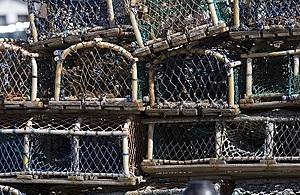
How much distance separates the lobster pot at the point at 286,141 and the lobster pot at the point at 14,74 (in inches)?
84.7

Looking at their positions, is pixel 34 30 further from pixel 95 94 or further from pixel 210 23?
pixel 210 23

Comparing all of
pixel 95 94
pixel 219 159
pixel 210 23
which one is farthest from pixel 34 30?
pixel 219 159

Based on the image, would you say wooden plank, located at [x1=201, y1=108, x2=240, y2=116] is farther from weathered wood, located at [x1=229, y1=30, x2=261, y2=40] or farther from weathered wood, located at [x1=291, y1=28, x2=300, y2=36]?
weathered wood, located at [x1=291, y1=28, x2=300, y2=36]

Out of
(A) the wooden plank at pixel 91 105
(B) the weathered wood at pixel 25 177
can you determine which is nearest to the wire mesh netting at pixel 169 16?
(A) the wooden plank at pixel 91 105

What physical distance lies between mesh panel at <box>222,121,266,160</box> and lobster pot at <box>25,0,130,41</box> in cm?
133

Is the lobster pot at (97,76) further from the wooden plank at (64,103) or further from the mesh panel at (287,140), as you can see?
the mesh panel at (287,140)

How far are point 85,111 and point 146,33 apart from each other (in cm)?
86

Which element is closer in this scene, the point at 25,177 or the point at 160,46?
the point at 160,46

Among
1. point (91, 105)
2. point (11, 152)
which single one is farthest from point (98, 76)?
point (11, 152)

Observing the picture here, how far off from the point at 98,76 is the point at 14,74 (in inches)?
31.7

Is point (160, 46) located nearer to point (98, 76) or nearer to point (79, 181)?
point (98, 76)

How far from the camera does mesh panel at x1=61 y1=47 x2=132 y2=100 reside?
5246 millimetres

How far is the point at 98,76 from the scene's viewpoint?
5266 mm

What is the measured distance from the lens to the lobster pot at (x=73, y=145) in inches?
203
